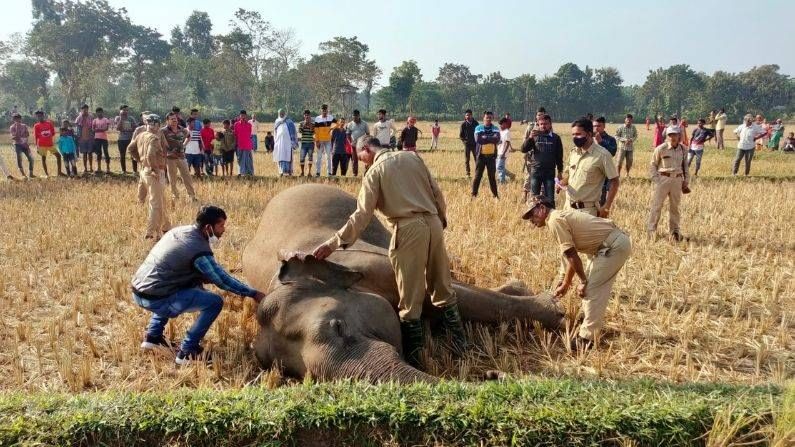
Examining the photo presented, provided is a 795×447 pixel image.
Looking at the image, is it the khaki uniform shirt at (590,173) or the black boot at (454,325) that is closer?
the black boot at (454,325)

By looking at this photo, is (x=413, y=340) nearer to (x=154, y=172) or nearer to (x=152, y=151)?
(x=154, y=172)

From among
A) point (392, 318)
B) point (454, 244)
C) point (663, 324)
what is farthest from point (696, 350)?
point (454, 244)

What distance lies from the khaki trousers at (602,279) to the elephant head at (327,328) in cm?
177

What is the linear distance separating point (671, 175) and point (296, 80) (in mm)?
72200

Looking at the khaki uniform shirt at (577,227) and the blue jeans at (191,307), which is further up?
the khaki uniform shirt at (577,227)

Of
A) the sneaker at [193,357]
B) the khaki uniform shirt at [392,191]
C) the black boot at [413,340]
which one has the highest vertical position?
the khaki uniform shirt at [392,191]

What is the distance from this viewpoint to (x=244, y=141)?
631 inches

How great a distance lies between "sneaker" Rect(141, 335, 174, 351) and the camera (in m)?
5.21

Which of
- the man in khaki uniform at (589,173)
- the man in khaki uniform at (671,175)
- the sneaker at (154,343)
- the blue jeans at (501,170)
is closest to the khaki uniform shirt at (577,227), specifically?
the man in khaki uniform at (589,173)

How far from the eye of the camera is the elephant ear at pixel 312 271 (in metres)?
4.75

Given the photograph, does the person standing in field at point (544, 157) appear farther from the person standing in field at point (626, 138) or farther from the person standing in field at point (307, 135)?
the person standing in field at point (307, 135)

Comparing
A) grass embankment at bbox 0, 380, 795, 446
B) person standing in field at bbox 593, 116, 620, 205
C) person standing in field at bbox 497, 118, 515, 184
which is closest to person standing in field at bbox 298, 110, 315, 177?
person standing in field at bbox 497, 118, 515, 184

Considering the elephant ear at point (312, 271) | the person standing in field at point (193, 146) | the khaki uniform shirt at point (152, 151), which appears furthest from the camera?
the person standing in field at point (193, 146)

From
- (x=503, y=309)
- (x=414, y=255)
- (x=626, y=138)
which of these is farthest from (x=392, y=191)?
(x=626, y=138)
